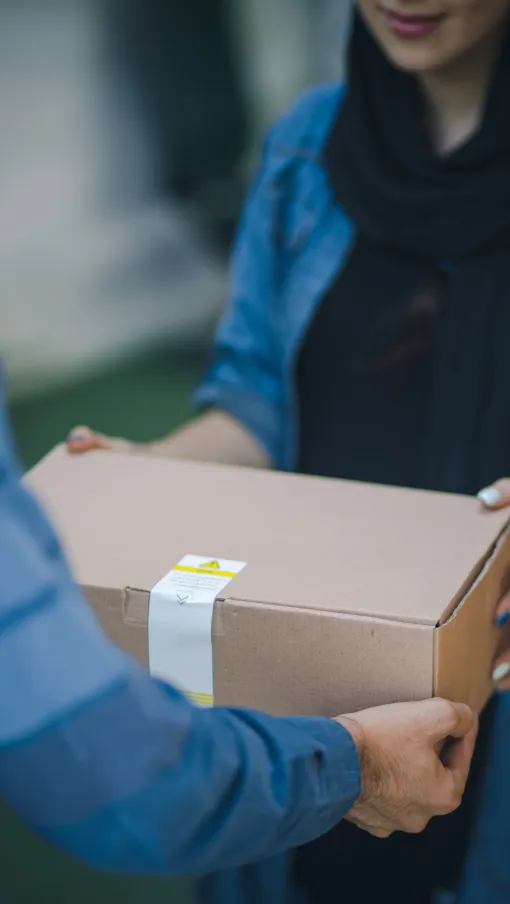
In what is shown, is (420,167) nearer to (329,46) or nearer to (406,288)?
(406,288)

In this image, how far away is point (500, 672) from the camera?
1.13 meters

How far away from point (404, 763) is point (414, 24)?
0.76 meters

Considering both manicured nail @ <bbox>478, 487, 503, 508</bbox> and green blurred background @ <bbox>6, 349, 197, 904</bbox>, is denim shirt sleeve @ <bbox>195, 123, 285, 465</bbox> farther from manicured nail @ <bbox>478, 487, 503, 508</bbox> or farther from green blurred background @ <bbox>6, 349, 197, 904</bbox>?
green blurred background @ <bbox>6, 349, 197, 904</bbox>

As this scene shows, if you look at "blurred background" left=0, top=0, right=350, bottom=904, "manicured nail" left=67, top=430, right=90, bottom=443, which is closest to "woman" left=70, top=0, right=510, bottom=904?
"manicured nail" left=67, top=430, right=90, bottom=443

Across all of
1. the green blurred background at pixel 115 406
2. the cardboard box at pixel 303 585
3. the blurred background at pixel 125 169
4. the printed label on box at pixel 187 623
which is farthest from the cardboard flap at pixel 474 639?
the blurred background at pixel 125 169

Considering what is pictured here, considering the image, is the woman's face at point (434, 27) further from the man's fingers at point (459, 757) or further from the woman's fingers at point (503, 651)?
the man's fingers at point (459, 757)

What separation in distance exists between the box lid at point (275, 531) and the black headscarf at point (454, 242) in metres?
0.21

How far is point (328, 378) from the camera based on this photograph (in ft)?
4.77

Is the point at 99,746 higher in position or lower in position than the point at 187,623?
higher

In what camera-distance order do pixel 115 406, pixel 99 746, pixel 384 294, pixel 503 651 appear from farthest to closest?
pixel 115 406, pixel 384 294, pixel 503 651, pixel 99 746

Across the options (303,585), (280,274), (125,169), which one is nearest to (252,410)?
(280,274)

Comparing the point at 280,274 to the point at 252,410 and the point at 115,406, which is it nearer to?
the point at 252,410

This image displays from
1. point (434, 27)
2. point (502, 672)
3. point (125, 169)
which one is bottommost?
point (125, 169)

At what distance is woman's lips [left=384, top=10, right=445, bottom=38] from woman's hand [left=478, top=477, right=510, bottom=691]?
481 mm
